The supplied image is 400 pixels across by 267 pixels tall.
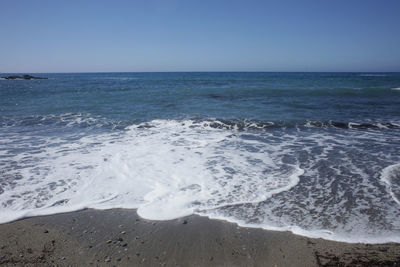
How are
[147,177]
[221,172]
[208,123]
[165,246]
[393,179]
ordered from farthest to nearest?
[208,123]
[221,172]
[147,177]
[393,179]
[165,246]

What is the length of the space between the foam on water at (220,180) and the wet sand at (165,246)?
221 mm

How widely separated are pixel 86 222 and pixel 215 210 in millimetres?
1938

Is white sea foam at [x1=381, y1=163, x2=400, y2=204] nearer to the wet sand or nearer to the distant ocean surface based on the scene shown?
the distant ocean surface

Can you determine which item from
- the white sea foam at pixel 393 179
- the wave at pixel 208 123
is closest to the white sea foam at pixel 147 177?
the white sea foam at pixel 393 179

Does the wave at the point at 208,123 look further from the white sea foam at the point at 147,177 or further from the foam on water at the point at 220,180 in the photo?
the white sea foam at the point at 147,177

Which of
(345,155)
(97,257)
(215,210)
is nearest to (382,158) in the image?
(345,155)

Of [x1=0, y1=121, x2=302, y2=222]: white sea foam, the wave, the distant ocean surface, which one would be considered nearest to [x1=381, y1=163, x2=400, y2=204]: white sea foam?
the distant ocean surface

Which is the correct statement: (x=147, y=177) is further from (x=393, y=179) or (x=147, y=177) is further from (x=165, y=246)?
(x=393, y=179)

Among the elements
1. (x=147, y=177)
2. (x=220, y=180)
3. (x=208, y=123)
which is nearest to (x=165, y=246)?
(x=220, y=180)

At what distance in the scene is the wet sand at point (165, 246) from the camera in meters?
2.75

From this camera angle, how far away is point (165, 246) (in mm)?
3018

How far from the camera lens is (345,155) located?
6430 millimetres

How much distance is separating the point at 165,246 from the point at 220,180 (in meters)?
2.14

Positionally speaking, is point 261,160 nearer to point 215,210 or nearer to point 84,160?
point 215,210
